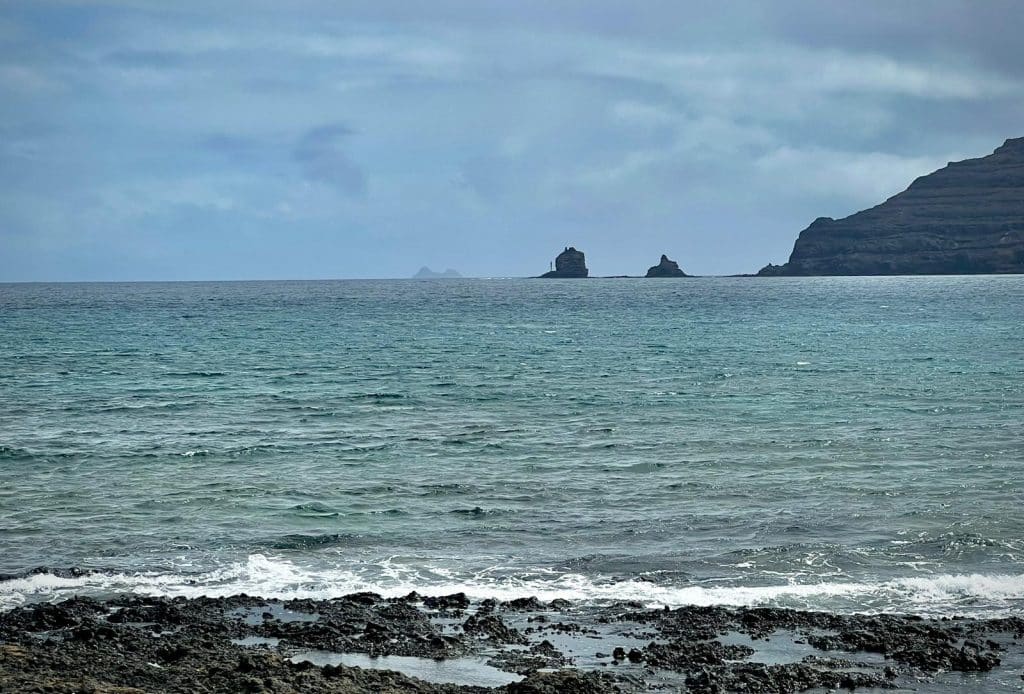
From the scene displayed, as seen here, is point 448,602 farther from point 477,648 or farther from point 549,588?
point 477,648

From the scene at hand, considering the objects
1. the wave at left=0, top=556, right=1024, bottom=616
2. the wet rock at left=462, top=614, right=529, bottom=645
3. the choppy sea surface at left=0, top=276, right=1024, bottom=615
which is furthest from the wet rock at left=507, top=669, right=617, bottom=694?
the choppy sea surface at left=0, top=276, right=1024, bottom=615

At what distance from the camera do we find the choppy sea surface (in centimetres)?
2284

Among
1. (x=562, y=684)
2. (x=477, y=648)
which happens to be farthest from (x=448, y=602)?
(x=562, y=684)

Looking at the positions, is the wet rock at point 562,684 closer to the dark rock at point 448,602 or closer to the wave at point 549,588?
the dark rock at point 448,602

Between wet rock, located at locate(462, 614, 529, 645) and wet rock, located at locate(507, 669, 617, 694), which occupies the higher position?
wet rock, located at locate(507, 669, 617, 694)

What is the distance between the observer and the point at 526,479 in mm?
32781

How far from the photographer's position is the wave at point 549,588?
20.9 m

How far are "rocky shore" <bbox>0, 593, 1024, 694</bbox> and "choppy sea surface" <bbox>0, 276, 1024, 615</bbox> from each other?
1.62m

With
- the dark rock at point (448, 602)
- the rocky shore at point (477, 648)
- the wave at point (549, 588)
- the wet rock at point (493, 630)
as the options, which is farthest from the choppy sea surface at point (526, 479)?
the wet rock at point (493, 630)

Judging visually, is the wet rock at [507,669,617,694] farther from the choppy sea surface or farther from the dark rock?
the choppy sea surface

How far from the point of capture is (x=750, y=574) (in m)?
23.0

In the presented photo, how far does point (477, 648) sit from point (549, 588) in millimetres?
4419

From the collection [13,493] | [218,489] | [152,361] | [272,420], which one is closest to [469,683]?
[218,489]

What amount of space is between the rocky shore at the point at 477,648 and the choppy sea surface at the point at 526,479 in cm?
162
